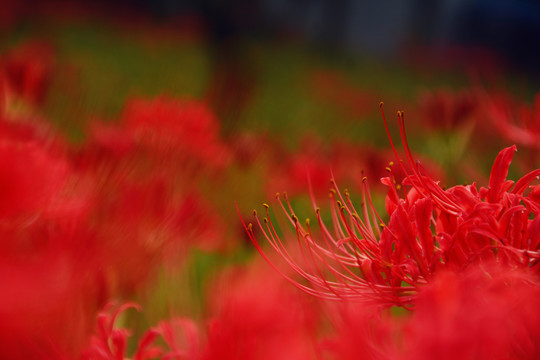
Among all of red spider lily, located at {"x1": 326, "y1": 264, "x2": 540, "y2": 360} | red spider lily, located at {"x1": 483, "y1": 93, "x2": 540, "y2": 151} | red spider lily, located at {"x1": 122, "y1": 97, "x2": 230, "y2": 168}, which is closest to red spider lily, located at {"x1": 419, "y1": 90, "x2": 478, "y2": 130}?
red spider lily, located at {"x1": 483, "y1": 93, "x2": 540, "y2": 151}

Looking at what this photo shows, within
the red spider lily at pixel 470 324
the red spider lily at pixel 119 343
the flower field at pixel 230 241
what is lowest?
the red spider lily at pixel 119 343

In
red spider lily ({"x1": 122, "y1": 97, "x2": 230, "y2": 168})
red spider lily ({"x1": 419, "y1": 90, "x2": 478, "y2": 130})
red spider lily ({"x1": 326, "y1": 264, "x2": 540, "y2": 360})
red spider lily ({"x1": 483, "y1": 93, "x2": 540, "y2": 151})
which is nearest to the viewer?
red spider lily ({"x1": 326, "y1": 264, "x2": 540, "y2": 360})

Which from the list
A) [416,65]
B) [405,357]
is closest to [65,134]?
[405,357]

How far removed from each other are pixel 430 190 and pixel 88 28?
221 cm

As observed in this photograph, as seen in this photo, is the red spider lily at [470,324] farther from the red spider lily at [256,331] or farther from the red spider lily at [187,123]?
the red spider lily at [187,123]

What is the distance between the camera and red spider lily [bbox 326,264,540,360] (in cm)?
22

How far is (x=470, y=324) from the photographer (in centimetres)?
23

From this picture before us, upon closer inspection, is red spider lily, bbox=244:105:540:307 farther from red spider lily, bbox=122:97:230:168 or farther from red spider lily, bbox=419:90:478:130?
red spider lily, bbox=419:90:478:130

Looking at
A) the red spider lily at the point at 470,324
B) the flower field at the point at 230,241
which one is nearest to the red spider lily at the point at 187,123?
the flower field at the point at 230,241

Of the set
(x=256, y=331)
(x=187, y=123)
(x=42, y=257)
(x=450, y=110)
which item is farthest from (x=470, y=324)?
(x=450, y=110)

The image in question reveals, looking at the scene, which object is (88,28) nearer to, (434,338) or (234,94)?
(234,94)

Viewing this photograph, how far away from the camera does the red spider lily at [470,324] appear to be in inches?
8.8

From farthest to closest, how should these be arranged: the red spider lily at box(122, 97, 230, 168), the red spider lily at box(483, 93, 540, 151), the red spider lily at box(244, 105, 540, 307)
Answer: the red spider lily at box(122, 97, 230, 168) < the red spider lily at box(483, 93, 540, 151) < the red spider lily at box(244, 105, 540, 307)

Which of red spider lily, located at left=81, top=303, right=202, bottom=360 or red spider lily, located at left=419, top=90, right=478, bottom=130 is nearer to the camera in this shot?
red spider lily, located at left=81, top=303, right=202, bottom=360
